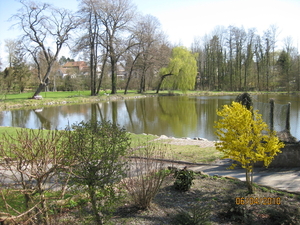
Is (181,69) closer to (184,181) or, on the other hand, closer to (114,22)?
(114,22)

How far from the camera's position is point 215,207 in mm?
4645

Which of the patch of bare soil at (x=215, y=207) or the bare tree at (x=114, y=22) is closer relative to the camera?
the patch of bare soil at (x=215, y=207)

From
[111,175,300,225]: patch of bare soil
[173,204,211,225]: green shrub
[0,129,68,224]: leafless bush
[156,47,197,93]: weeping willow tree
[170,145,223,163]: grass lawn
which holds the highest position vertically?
[156,47,197,93]: weeping willow tree

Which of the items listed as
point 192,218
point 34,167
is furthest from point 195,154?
point 34,167

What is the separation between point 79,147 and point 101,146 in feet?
1.04

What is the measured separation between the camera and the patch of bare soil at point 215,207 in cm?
401

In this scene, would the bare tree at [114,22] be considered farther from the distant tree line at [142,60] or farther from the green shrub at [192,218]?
the green shrub at [192,218]

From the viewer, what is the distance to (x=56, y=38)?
33.2 metres

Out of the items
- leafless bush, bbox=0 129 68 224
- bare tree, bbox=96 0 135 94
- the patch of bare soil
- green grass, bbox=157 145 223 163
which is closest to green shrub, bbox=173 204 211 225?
the patch of bare soil

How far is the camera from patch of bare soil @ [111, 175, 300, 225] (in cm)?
401

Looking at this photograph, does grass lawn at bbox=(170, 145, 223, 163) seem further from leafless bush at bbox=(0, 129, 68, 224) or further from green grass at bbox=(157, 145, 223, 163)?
leafless bush at bbox=(0, 129, 68, 224)
